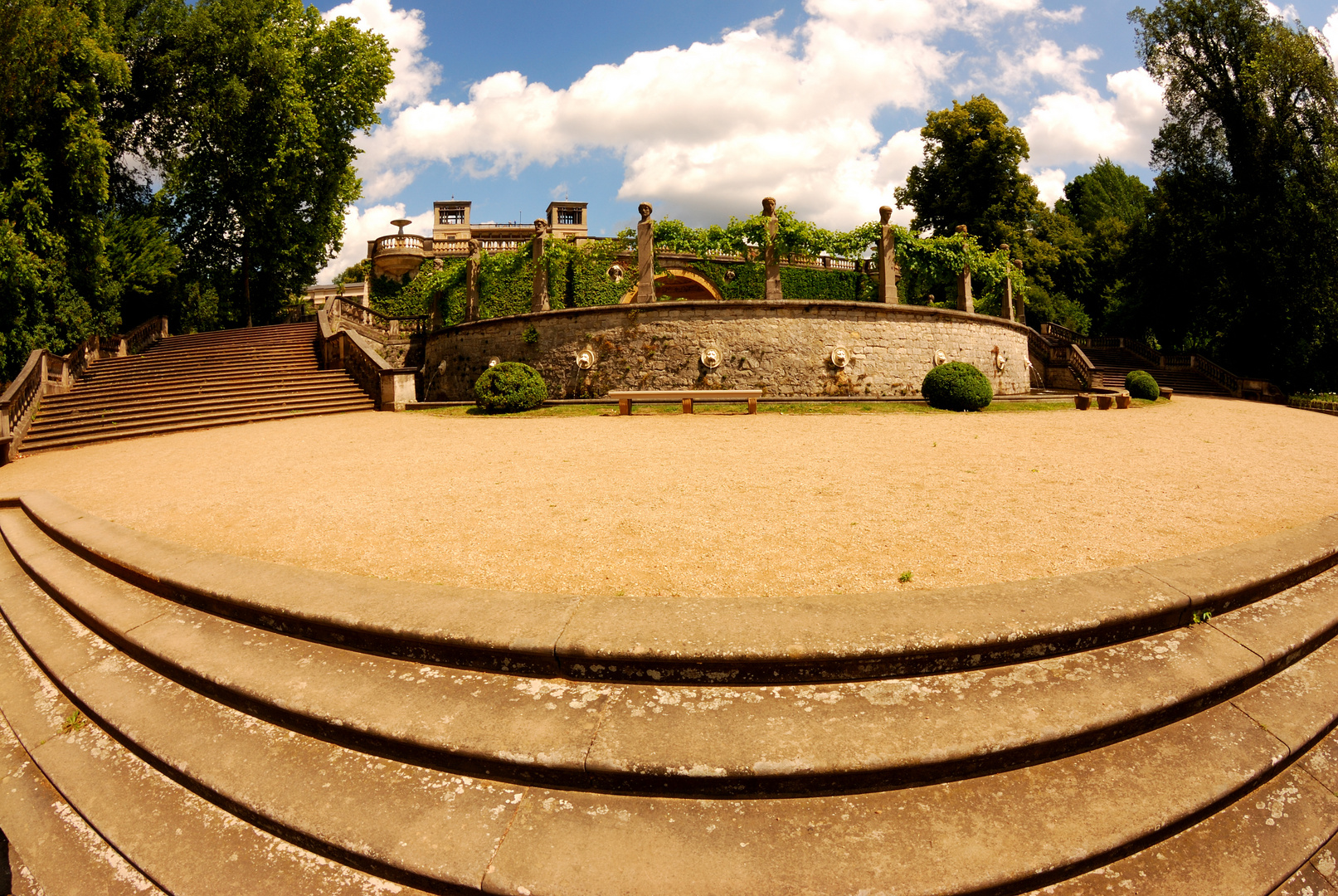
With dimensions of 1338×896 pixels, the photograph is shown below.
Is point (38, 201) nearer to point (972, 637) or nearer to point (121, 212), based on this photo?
point (121, 212)

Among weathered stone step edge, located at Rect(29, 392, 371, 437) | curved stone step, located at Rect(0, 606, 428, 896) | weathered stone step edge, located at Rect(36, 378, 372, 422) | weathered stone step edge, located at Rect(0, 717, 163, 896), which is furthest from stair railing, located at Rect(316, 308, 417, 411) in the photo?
weathered stone step edge, located at Rect(0, 717, 163, 896)

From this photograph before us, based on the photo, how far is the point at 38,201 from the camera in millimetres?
15695

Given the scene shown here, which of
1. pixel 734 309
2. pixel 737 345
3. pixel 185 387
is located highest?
pixel 734 309

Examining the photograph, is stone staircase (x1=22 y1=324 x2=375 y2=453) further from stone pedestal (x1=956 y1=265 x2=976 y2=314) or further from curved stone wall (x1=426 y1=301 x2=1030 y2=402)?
stone pedestal (x1=956 y1=265 x2=976 y2=314)

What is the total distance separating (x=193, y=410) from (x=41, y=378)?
11.1 ft

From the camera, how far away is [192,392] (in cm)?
1514

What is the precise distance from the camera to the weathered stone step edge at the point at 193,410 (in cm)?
1270

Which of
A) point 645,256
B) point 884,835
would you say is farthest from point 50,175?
point 884,835

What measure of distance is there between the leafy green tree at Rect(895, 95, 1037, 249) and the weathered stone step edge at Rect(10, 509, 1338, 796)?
32.9m

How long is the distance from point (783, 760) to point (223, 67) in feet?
106

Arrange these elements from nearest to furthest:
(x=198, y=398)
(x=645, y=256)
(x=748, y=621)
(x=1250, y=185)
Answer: (x=748, y=621) < (x=198, y=398) < (x=645, y=256) < (x=1250, y=185)

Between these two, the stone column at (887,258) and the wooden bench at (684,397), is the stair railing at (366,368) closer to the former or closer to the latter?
the wooden bench at (684,397)

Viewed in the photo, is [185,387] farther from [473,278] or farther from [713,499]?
[713,499]

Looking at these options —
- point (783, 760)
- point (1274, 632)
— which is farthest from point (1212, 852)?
point (1274, 632)
